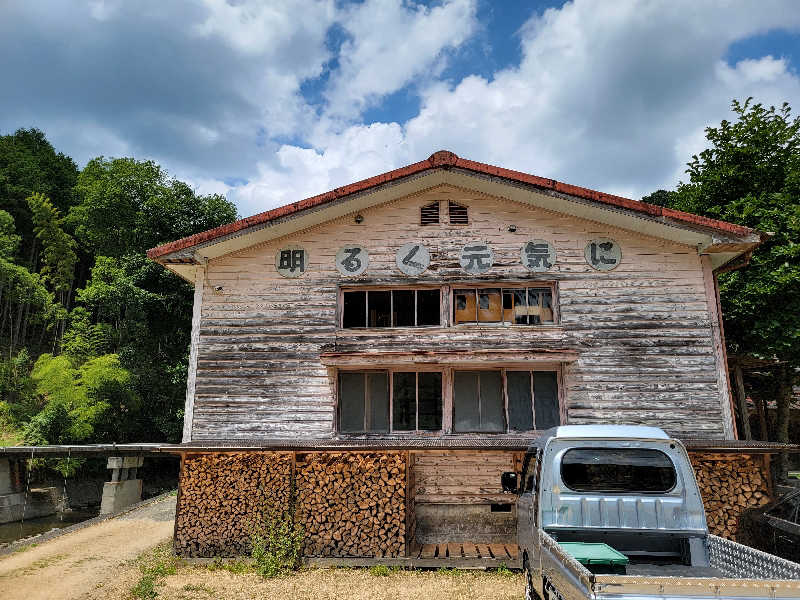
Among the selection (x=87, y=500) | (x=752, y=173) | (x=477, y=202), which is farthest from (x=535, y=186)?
(x=87, y=500)

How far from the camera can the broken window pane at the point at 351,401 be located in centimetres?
1128

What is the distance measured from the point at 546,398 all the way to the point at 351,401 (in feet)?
13.7

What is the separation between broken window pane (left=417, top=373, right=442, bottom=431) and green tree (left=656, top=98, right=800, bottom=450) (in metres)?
11.3

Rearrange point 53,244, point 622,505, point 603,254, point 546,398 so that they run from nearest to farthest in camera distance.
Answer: point 622,505 < point 546,398 < point 603,254 < point 53,244

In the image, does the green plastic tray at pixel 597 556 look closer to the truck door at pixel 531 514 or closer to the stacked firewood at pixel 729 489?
the truck door at pixel 531 514

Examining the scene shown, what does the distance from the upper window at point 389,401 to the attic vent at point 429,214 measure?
3.47m

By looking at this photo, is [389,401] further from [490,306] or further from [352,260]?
[352,260]

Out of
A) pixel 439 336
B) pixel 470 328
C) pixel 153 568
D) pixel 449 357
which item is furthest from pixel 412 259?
pixel 153 568

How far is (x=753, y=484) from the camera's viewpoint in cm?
923

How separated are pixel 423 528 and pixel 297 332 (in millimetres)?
4896

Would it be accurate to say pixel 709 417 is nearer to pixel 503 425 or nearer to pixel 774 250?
pixel 503 425

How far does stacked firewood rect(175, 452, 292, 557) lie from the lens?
9.58m

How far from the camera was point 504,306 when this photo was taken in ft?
38.3

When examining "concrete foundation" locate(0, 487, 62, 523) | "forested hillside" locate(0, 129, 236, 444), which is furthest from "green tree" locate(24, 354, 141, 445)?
"concrete foundation" locate(0, 487, 62, 523)
